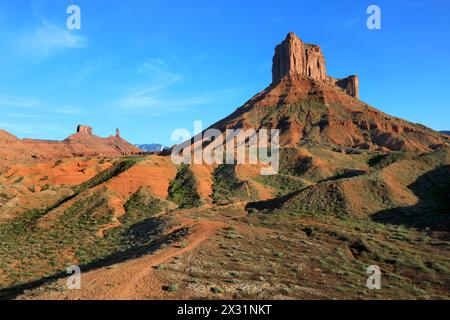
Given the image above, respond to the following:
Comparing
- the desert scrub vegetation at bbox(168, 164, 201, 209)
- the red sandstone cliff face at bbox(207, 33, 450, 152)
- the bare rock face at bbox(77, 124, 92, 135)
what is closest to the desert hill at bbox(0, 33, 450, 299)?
the desert scrub vegetation at bbox(168, 164, 201, 209)

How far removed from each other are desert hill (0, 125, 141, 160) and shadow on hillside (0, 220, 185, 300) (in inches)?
3482

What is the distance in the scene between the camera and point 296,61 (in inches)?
5827

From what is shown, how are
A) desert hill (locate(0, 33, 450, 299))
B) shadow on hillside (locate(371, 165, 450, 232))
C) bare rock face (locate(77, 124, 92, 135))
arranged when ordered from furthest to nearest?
bare rock face (locate(77, 124, 92, 135)) < shadow on hillside (locate(371, 165, 450, 232)) < desert hill (locate(0, 33, 450, 299))

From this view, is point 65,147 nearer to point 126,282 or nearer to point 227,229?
point 227,229

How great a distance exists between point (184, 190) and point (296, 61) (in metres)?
109

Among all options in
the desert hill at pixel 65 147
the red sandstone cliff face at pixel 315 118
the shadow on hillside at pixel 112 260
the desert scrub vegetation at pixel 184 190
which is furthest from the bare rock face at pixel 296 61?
the shadow on hillside at pixel 112 260

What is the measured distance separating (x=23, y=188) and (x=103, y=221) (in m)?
20.5

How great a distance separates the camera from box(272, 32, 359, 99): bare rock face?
146000mm

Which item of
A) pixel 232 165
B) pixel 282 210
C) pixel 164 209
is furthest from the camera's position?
pixel 232 165

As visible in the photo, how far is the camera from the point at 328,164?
6900 centimetres

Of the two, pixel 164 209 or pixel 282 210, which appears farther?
pixel 164 209

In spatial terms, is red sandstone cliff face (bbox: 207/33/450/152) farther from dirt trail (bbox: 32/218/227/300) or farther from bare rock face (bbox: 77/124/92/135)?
bare rock face (bbox: 77/124/92/135)

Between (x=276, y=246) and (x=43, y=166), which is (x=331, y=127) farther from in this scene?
(x=276, y=246)
